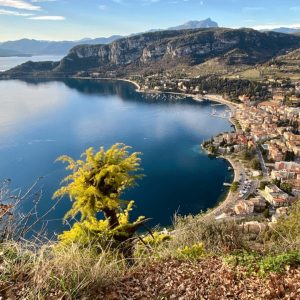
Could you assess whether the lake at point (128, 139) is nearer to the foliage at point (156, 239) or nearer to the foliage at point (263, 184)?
the foliage at point (263, 184)

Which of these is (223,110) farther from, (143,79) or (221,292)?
(221,292)

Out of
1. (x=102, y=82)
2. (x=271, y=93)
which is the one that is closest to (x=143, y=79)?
(x=102, y=82)

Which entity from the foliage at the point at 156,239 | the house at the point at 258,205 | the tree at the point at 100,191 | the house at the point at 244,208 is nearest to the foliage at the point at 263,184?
the house at the point at 258,205

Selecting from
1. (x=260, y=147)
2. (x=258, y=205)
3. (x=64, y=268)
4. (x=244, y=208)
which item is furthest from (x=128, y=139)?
(x=64, y=268)

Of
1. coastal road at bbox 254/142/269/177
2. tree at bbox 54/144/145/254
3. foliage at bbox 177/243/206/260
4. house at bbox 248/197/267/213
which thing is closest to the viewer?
foliage at bbox 177/243/206/260

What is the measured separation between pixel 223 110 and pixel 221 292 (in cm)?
7708

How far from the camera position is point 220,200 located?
111 feet

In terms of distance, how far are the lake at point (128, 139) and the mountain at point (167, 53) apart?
48678 mm

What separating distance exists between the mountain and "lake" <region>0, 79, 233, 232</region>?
4868 cm

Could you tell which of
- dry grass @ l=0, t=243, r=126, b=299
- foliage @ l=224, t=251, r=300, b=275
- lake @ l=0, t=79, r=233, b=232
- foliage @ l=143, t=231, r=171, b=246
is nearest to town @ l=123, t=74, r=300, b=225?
lake @ l=0, t=79, r=233, b=232

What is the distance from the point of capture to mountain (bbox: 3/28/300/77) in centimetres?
14960

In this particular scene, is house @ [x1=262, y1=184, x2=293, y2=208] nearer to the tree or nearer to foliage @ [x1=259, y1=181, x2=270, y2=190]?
foliage @ [x1=259, y1=181, x2=270, y2=190]

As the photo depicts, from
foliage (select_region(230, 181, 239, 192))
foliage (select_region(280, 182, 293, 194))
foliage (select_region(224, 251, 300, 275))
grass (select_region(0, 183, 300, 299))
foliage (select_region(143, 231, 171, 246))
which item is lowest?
foliage (select_region(230, 181, 239, 192))

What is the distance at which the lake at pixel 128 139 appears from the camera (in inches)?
1393
